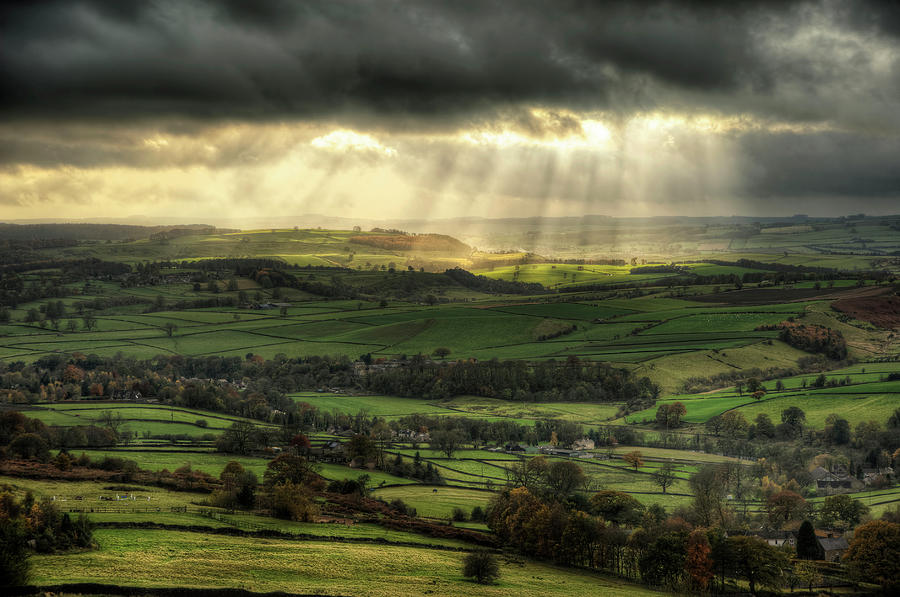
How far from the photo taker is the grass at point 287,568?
39312 mm

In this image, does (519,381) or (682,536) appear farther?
(519,381)

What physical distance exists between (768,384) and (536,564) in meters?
71.3

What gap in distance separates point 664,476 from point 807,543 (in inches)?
719

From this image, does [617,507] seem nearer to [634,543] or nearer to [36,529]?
[634,543]

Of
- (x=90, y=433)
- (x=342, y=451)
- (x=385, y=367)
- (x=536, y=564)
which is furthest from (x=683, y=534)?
(x=385, y=367)

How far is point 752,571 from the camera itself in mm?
51531

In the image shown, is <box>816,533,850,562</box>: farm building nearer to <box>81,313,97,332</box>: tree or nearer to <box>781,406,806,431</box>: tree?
<box>781,406,806,431</box>: tree

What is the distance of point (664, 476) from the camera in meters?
75.7

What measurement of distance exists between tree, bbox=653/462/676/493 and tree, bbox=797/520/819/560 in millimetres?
16272

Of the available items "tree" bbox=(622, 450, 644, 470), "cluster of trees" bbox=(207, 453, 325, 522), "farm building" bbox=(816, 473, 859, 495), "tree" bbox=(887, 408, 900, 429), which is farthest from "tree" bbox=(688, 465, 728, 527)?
"cluster of trees" bbox=(207, 453, 325, 522)

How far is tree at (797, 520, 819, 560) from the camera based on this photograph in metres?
58.7

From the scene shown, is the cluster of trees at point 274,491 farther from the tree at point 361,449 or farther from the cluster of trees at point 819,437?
the cluster of trees at point 819,437

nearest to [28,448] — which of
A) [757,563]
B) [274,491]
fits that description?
[274,491]

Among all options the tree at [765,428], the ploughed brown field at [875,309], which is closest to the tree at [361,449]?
the tree at [765,428]
